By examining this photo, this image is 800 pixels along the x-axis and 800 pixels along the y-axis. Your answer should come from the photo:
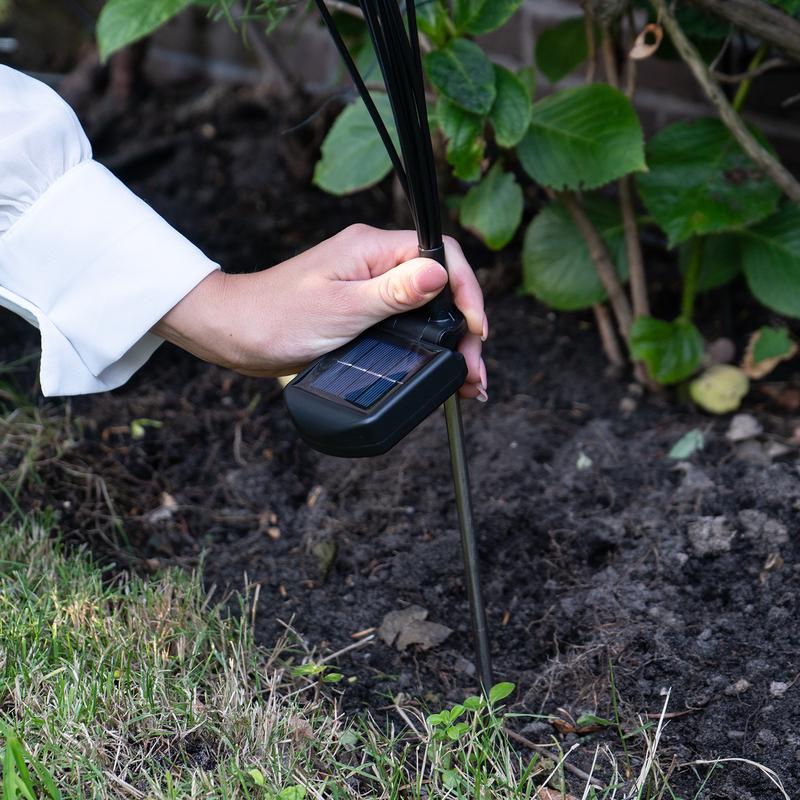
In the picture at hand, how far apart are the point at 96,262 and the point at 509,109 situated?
0.69 meters

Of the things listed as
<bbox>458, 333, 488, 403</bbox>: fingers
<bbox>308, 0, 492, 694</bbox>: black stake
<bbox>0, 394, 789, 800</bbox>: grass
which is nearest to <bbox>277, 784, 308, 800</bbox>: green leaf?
<bbox>0, 394, 789, 800</bbox>: grass

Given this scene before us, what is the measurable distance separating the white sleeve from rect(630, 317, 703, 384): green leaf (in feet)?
2.64

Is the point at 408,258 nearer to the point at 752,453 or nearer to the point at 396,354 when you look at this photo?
the point at 396,354

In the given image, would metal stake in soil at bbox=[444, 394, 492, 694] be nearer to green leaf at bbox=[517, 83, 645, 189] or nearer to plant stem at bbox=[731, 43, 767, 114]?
green leaf at bbox=[517, 83, 645, 189]

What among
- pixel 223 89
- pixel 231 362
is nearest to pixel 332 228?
pixel 223 89

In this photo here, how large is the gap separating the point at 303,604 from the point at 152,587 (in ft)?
0.71

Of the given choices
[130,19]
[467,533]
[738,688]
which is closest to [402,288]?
[467,533]

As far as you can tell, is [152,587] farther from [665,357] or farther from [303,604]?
[665,357]

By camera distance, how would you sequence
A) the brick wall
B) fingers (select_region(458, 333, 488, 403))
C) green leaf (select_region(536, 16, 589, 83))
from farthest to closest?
the brick wall
green leaf (select_region(536, 16, 589, 83))
fingers (select_region(458, 333, 488, 403))

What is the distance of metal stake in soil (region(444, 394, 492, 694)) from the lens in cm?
109

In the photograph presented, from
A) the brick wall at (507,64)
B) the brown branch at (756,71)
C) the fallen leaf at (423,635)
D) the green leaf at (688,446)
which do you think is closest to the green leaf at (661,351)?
the green leaf at (688,446)

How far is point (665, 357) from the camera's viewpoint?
169cm

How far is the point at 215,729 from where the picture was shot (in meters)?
→ 1.13

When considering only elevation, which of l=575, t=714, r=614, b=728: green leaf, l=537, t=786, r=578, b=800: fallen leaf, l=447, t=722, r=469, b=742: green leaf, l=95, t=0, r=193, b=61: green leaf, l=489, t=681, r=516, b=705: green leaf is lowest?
l=575, t=714, r=614, b=728: green leaf
